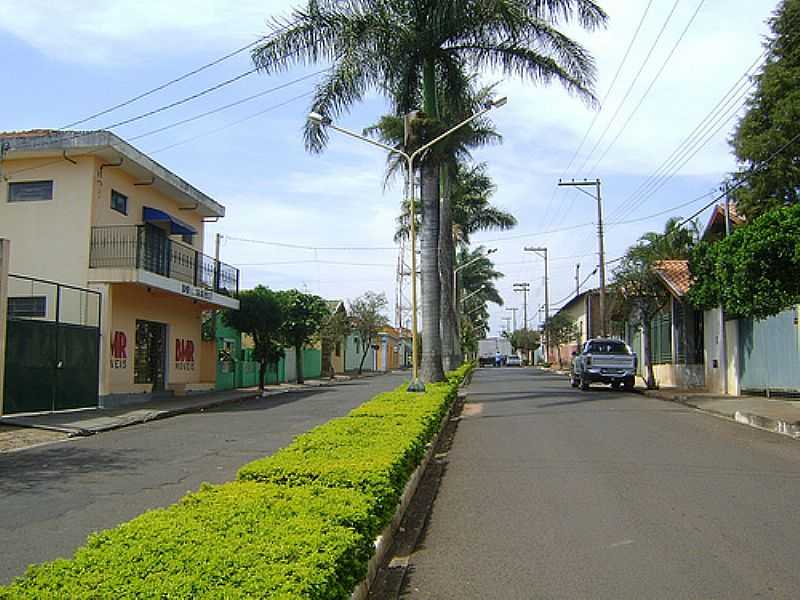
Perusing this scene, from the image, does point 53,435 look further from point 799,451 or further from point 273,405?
point 799,451

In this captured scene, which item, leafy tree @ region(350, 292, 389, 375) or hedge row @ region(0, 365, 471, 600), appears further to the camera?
leafy tree @ region(350, 292, 389, 375)

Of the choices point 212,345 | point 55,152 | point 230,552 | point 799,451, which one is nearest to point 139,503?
point 230,552

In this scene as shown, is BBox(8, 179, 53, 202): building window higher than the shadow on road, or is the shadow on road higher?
BBox(8, 179, 53, 202): building window

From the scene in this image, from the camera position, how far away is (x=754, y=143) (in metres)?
25.2

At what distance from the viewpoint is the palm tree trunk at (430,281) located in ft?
70.8

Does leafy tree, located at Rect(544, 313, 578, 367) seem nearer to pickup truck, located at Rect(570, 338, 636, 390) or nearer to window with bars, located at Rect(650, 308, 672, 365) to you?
window with bars, located at Rect(650, 308, 672, 365)

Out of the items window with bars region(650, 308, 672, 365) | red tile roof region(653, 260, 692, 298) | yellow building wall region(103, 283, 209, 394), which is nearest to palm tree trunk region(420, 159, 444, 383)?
yellow building wall region(103, 283, 209, 394)

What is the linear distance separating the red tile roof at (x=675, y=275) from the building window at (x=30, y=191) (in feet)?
65.0

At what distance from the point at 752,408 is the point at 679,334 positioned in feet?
37.6

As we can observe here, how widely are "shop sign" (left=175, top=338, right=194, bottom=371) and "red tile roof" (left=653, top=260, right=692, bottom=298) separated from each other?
17.2 meters

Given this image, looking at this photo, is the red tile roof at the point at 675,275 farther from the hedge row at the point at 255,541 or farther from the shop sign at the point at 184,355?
the hedge row at the point at 255,541

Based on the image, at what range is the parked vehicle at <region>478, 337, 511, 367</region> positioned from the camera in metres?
90.1

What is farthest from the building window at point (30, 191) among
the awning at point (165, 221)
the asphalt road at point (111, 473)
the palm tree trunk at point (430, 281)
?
the palm tree trunk at point (430, 281)

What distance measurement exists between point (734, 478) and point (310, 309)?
2658cm
